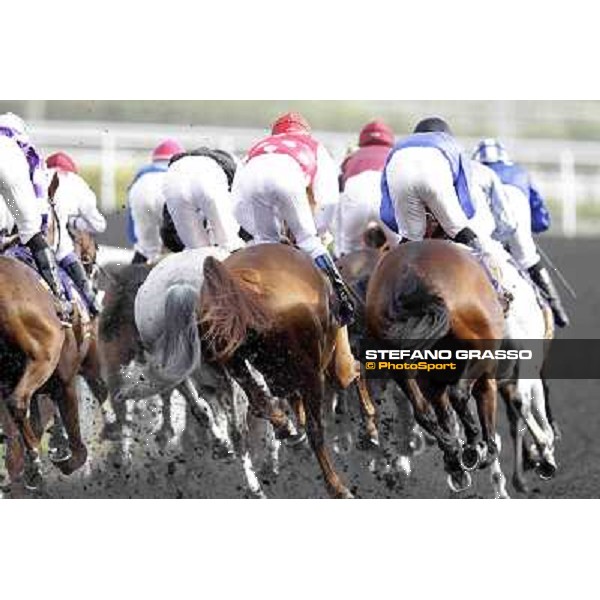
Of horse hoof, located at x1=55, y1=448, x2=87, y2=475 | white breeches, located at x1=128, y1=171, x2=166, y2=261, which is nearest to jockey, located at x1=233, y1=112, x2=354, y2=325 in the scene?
white breeches, located at x1=128, y1=171, x2=166, y2=261

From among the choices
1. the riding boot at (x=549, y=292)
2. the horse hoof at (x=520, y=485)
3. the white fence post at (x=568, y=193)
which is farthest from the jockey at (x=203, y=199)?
the white fence post at (x=568, y=193)

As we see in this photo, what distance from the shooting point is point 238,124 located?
9.11 metres

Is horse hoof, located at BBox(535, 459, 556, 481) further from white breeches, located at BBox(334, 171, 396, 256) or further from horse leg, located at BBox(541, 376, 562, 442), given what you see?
white breeches, located at BBox(334, 171, 396, 256)

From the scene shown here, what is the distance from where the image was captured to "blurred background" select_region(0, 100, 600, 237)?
29.4ft

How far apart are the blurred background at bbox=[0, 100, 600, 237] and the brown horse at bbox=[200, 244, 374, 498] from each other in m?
0.81

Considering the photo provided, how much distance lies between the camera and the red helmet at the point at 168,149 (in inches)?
364

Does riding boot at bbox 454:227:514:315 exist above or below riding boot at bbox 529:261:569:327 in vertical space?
above

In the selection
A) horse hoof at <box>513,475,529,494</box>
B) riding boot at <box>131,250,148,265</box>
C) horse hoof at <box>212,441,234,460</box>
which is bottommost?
horse hoof at <box>513,475,529,494</box>

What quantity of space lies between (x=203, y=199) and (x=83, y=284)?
24.5 inches

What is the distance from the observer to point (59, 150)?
9.20 metres

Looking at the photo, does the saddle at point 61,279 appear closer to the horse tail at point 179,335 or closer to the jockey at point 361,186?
the horse tail at point 179,335

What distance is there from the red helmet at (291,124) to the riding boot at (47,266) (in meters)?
1.01

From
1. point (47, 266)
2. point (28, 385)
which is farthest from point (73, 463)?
point (47, 266)

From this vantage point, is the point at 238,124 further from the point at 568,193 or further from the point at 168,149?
the point at 568,193
